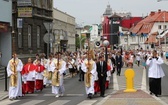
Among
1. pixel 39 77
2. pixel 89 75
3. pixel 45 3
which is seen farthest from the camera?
pixel 45 3

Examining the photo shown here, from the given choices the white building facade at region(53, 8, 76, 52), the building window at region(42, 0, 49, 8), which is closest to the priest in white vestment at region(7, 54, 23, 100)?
the building window at region(42, 0, 49, 8)

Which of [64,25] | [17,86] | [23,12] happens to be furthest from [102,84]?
[64,25]

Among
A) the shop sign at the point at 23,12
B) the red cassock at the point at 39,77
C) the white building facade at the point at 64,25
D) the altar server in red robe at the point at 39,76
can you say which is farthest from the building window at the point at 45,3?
the red cassock at the point at 39,77

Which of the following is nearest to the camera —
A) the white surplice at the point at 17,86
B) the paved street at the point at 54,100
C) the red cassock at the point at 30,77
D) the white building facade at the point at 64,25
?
the paved street at the point at 54,100

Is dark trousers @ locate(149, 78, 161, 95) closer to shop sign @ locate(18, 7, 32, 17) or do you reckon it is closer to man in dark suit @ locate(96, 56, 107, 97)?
man in dark suit @ locate(96, 56, 107, 97)

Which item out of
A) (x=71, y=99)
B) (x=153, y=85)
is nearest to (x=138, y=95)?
(x=153, y=85)

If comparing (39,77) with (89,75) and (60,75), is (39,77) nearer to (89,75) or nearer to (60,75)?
(60,75)

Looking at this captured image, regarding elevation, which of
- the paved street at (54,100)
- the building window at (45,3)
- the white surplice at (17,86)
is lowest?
the paved street at (54,100)

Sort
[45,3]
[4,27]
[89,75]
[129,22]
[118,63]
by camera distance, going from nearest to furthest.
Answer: [89,75] → [118,63] → [4,27] → [45,3] → [129,22]

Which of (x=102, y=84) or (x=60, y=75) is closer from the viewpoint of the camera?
(x=102, y=84)

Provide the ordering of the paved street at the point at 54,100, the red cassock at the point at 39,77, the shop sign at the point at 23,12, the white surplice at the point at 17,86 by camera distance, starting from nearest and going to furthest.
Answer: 1. the paved street at the point at 54,100
2. the white surplice at the point at 17,86
3. the red cassock at the point at 39,77
4. the shop sign at the point at 23,12

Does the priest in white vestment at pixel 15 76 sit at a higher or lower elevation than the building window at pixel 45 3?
lower

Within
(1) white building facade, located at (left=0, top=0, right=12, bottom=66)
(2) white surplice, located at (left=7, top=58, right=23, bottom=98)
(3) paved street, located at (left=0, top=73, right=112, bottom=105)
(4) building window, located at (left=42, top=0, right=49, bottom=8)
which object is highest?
(4) building window, located at (left=42, top=0, right=49, bottom=8)

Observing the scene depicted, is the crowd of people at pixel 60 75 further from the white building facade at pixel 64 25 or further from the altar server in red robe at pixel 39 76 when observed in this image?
the white building facade at pixel 64 25
